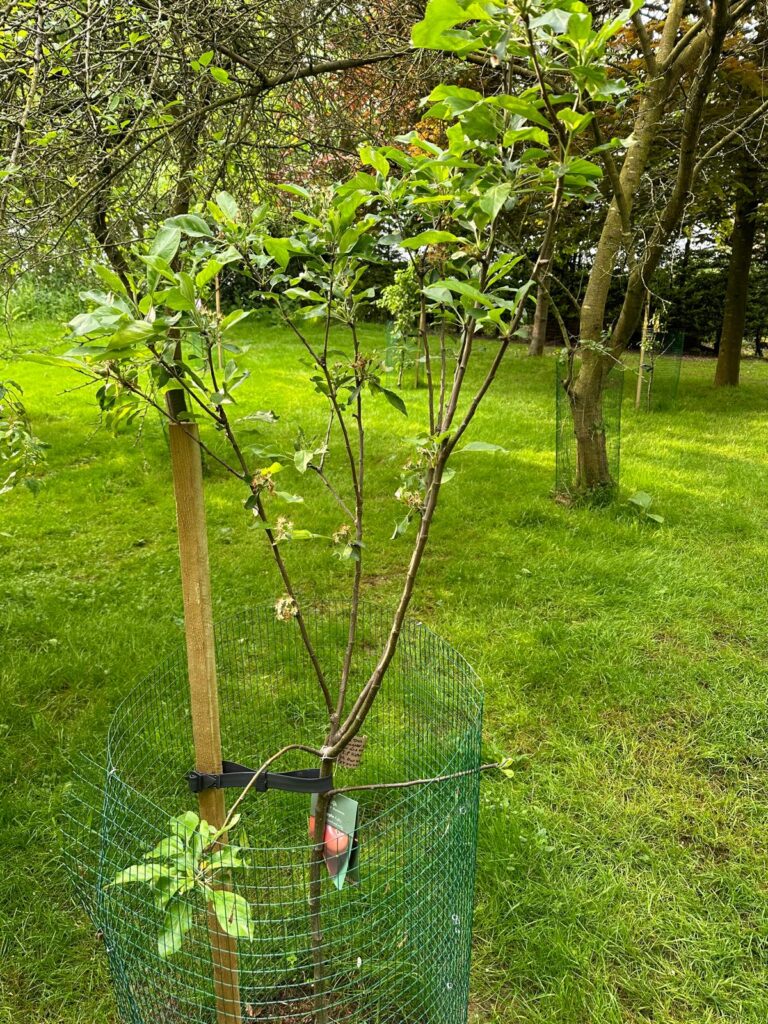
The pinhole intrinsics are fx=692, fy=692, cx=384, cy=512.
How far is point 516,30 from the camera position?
2.92 ft

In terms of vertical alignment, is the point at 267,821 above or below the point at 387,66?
below

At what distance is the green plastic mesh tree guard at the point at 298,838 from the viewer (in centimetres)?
159

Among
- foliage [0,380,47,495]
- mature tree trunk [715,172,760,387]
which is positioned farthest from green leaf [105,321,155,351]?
mature tree trunk [715,172,760,387]

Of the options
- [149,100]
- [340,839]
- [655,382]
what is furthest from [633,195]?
[655,382]

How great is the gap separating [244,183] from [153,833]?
3468mm

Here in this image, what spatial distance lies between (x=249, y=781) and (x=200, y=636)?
293mm

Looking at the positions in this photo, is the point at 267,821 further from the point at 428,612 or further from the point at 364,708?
the point at 428,612

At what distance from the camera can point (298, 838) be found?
222 cm

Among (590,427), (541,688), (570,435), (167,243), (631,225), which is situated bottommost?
(541,688)

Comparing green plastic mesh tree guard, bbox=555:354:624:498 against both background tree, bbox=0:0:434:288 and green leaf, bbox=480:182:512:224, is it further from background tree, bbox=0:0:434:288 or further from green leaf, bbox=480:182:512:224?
green leaf, bbox=480:182:512:224

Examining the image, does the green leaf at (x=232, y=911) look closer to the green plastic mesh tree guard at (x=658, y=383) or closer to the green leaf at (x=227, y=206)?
the green leaf at (x=227, y=206)

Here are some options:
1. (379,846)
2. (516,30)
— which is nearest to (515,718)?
(379,846)

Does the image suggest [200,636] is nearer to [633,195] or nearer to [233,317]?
[233,317]

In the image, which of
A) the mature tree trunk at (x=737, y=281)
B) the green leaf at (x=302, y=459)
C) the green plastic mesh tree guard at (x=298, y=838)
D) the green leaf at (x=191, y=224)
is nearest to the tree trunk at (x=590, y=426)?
the green plastic mesh tree guard at (x=298, y=838)
